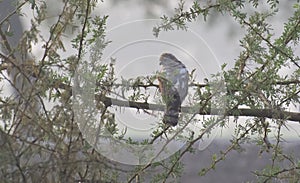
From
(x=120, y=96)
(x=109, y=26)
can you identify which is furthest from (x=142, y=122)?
(x=109, y=26)

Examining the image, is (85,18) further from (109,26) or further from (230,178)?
(230,178)

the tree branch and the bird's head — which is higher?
the bird's head

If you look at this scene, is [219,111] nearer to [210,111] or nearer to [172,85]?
[210,111]

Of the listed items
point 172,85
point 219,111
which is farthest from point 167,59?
point 219,111

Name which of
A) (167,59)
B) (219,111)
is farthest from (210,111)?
(167,59)

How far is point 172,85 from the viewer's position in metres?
1.16

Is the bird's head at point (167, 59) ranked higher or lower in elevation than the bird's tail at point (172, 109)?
higher

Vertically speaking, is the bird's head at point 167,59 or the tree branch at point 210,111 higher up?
the bird's head at point 167,59

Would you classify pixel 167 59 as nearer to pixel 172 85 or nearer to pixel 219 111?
pixel 172 85

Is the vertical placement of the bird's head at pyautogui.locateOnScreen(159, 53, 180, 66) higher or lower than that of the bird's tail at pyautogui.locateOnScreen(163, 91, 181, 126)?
higher

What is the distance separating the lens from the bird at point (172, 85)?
115cm

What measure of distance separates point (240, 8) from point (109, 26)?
11.8 inches

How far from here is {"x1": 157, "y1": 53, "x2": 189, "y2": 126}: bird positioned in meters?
1.15

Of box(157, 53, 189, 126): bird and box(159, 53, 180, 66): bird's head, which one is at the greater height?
box(159, 53, 180, 66): bird's head
